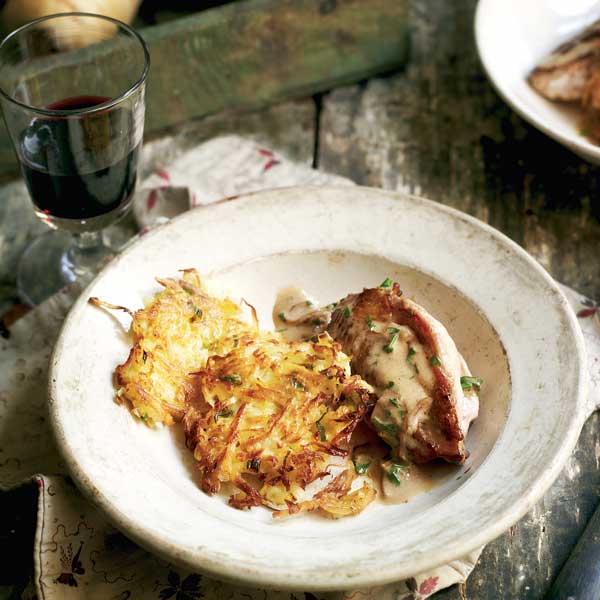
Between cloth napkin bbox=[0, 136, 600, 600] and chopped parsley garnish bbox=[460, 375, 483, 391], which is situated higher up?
chopped parsley garnish bbox=[460, 375, 483, 391]

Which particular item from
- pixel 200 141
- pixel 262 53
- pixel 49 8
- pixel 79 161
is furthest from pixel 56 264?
pixel 262 53

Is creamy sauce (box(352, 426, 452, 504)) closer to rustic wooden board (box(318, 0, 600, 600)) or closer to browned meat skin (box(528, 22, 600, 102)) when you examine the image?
rustic wooden board (box(318, 0, 600, 600))

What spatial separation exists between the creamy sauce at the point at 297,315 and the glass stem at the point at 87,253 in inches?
35.0

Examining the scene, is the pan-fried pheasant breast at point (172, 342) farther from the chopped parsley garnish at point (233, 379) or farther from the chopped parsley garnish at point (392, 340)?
the chopped parsley garnish at point (392, 340)

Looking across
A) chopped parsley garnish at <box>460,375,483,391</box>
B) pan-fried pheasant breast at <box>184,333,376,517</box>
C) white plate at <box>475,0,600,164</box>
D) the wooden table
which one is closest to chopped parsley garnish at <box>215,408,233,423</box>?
pan-fried pheasant breast at <box>184,333,376,517</box>

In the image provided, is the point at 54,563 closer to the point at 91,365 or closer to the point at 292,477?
the point at 91,365

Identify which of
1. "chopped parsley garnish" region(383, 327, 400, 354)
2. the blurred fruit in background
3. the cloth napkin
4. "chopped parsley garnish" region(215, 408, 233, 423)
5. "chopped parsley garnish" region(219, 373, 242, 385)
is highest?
the blurred fruit in background

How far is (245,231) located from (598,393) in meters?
1.21

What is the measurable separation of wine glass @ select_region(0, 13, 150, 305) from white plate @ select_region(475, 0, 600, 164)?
4.67 feet

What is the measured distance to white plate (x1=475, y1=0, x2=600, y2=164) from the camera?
11.8 feet

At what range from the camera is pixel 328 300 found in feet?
9.43

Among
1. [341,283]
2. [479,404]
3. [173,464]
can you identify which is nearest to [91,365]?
[173,464]

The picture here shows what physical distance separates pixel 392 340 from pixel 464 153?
1662 millimetres

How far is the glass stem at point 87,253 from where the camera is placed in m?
3.38
